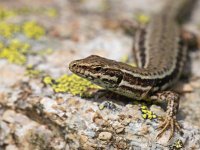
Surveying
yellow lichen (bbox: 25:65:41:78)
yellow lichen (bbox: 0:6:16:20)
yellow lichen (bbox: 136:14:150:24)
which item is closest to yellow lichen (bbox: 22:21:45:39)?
yellow lichen (bbox: 0:6:16:20)

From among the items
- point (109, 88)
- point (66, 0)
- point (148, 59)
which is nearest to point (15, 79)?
point (109, 88)

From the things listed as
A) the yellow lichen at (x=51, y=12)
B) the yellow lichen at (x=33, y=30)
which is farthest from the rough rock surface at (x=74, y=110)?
the yellow lichen at (x=51, y=12)

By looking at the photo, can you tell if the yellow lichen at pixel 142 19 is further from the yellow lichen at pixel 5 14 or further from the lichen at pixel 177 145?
the lichen at pixel 177 145

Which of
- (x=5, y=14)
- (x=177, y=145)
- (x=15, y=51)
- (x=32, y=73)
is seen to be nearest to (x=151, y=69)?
(x=177, y=145)

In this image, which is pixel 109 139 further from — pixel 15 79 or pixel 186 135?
pixel 15 79

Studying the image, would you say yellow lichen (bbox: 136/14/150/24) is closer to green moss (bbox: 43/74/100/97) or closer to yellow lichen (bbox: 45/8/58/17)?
yellow lichen (bbox: 45/8/58/17)

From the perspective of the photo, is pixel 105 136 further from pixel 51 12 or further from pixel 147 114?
pixel 51 12
